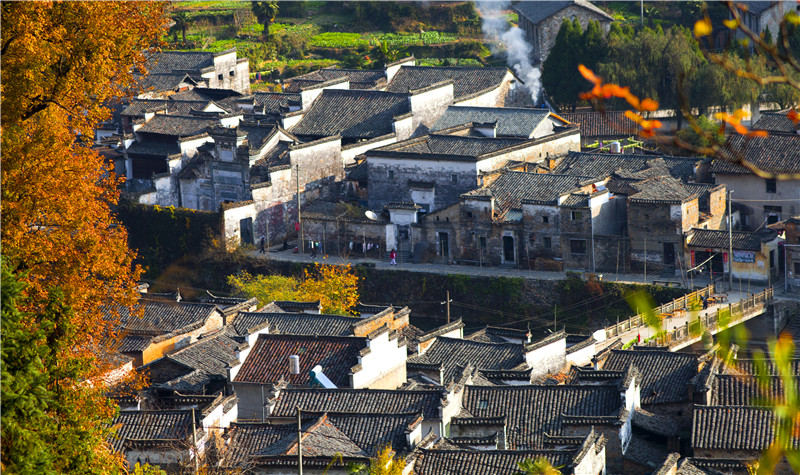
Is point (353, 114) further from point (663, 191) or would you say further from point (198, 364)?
point (198, 364)

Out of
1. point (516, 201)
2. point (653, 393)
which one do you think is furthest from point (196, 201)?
point (653, 393)

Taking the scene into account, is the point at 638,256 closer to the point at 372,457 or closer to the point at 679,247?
the point at 679,247

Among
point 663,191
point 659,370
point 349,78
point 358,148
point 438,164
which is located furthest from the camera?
point 349,78

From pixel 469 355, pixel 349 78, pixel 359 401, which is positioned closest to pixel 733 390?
pixel 469 355

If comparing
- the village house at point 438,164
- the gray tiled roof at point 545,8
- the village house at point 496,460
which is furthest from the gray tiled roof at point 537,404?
the gray tiled roof at point 545,8

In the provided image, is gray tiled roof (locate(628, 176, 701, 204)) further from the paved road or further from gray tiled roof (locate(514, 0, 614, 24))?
gray tiled roof (locate(514, 0, 614, 24))

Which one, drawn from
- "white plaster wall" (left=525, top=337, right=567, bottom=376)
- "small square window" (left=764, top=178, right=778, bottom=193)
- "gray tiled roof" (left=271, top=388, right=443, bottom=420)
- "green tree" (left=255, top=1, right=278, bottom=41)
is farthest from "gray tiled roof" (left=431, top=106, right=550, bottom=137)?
"green tree" (left=255, top=1, right=278, bottom=41)
